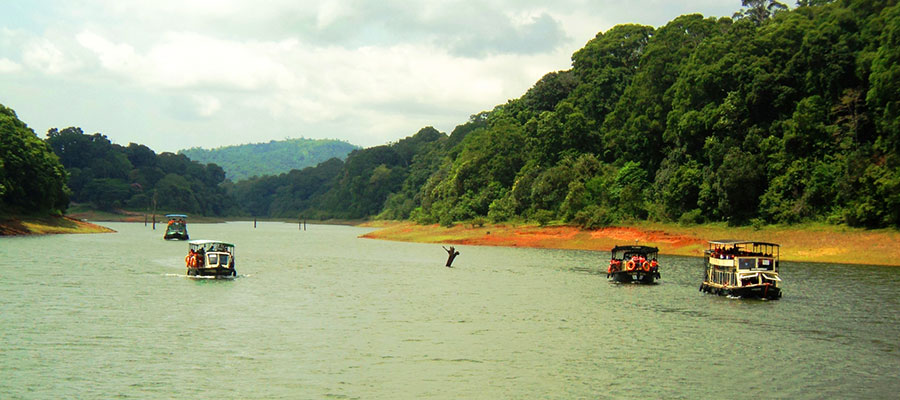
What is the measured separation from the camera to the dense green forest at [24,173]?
113 meters

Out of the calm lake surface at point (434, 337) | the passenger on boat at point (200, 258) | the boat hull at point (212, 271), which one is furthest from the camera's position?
the passenger on boat at point (200, 258)

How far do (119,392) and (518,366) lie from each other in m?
14.1

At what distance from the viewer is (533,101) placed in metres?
160

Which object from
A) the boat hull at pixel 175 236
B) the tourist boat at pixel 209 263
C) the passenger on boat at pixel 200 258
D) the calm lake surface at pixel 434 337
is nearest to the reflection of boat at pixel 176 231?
the boat hull at pixel 175 236

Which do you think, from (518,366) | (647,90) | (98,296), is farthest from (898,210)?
(98,296)

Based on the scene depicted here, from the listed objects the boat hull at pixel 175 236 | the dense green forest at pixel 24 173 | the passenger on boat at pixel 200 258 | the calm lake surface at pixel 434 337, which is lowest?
the calm lake surface at pixel 434 337

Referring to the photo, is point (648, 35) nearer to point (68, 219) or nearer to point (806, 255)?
point (806, 255)

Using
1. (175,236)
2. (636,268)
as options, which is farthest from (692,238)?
(175,236)

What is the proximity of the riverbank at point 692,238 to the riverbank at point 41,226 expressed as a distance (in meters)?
59.0

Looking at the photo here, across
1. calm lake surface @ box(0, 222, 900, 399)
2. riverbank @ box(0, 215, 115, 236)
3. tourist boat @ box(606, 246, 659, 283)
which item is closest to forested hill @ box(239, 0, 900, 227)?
calm lake surface @ box(0, 222, 900, 399)

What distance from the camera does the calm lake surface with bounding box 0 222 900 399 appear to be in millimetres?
25625

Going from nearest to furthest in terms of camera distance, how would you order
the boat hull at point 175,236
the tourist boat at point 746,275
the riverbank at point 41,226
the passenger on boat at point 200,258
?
the tourist boat at point 746,275, the passenger on boat at point 200,258, the riverbank at point 41,226, the boat hull at point 175,236

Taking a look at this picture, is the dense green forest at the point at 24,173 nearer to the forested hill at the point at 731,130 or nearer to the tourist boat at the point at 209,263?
the tourist boat at the point at 209,263

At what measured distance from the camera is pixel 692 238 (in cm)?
9450
